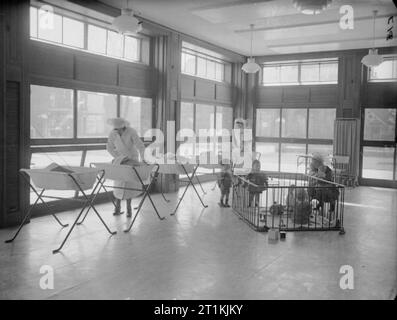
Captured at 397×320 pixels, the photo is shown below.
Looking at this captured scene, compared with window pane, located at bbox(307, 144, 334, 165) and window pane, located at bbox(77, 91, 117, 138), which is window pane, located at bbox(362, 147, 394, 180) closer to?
window pane, located at bbox(307, 144, 334, 165)

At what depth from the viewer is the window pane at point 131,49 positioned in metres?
7.93

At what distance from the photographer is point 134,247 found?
4742 millimetres

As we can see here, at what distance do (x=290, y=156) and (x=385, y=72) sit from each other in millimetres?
2975

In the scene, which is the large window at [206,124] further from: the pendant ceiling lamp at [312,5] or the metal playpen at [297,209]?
the pendant ceiling lamp at [312,5]

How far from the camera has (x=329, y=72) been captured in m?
10.9

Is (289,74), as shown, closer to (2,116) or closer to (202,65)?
(202,65)

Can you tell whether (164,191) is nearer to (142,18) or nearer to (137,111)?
(137,111)

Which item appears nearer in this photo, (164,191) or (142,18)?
(142,18)

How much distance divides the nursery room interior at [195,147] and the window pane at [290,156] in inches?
1.4

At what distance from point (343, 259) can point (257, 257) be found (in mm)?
873

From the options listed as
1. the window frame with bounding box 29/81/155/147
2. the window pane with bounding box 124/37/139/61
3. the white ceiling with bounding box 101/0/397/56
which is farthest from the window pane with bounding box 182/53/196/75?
the window frame with bounding box 29/81/155/147

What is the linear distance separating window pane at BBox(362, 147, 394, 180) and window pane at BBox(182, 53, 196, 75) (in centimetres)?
440

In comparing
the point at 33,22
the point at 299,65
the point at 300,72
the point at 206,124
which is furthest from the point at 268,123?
the point at 33,22
